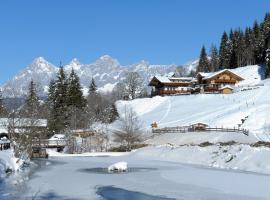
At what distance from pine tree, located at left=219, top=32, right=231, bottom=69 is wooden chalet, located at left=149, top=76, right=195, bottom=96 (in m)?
15.1

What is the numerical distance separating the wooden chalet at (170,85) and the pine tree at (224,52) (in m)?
15.1

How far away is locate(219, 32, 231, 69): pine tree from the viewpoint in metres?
143

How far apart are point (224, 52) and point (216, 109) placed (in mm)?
58053

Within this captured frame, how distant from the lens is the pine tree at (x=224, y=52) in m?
143

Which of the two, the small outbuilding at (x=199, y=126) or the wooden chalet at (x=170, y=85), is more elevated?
the wooden chalet at (x=170, y=85)

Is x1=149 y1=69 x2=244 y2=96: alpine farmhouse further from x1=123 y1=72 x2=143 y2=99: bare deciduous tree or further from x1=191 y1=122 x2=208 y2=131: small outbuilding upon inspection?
x1=191 y1=122 x2=208 y2=131: small outbuilding

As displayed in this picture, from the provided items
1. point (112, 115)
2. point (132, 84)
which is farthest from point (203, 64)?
point (112, 115)

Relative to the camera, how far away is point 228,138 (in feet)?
208

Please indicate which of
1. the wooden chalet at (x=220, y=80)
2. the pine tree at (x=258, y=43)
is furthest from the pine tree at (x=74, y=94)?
the pine tree at (x=258, y=43)

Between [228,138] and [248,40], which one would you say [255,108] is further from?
[248,40]

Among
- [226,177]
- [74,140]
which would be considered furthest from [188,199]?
[74,140]

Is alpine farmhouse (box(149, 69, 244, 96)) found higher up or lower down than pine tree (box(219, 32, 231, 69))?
lower down

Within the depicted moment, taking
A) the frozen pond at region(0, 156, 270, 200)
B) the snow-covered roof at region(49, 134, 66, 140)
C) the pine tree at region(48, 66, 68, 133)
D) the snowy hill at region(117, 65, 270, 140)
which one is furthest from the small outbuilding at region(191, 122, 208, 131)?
the frozen pond at region(0, 156, 270, 200)

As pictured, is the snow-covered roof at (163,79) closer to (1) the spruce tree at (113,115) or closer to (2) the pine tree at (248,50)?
(1) the spruce tree at (113,115)
